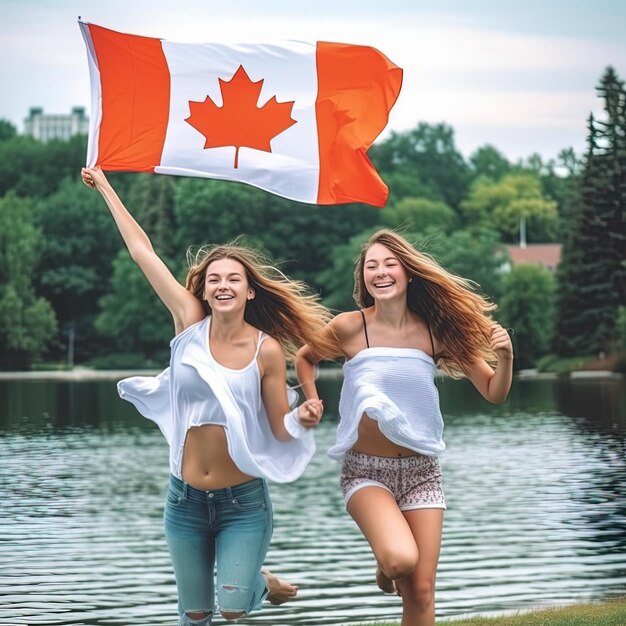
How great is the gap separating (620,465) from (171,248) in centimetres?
7770

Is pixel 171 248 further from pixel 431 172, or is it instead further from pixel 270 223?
pixel 431 172

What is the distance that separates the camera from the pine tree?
70562mm

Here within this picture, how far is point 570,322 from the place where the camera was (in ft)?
261

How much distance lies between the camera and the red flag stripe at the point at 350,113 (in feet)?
31.5

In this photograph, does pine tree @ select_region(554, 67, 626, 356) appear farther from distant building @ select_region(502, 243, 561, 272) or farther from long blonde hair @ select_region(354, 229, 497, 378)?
long blonde hair @ select_region(354, 229, 497, 378)

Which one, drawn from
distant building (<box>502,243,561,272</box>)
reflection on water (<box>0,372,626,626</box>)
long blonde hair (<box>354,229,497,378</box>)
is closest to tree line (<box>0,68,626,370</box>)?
distant building (<box>502,243,561,272</box>)

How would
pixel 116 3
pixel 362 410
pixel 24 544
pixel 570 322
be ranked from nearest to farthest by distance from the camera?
pixel 362 410 < pixel 24 544 < pixel 570 322 < pixel 116 3

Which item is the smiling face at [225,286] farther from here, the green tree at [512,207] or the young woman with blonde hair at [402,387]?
the green tree at [512,207]

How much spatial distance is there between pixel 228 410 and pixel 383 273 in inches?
48.1

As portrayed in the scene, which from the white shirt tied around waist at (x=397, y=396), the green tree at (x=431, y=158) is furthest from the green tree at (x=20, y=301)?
the white shirt tied around waist at (x=397, y=396)

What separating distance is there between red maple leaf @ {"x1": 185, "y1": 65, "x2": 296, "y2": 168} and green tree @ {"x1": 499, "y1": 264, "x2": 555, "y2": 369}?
7958 cm

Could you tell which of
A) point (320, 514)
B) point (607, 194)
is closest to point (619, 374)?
point (607, 194)

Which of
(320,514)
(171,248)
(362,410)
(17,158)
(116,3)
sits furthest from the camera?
(116,3)

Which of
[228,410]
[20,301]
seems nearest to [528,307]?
[20,301]
